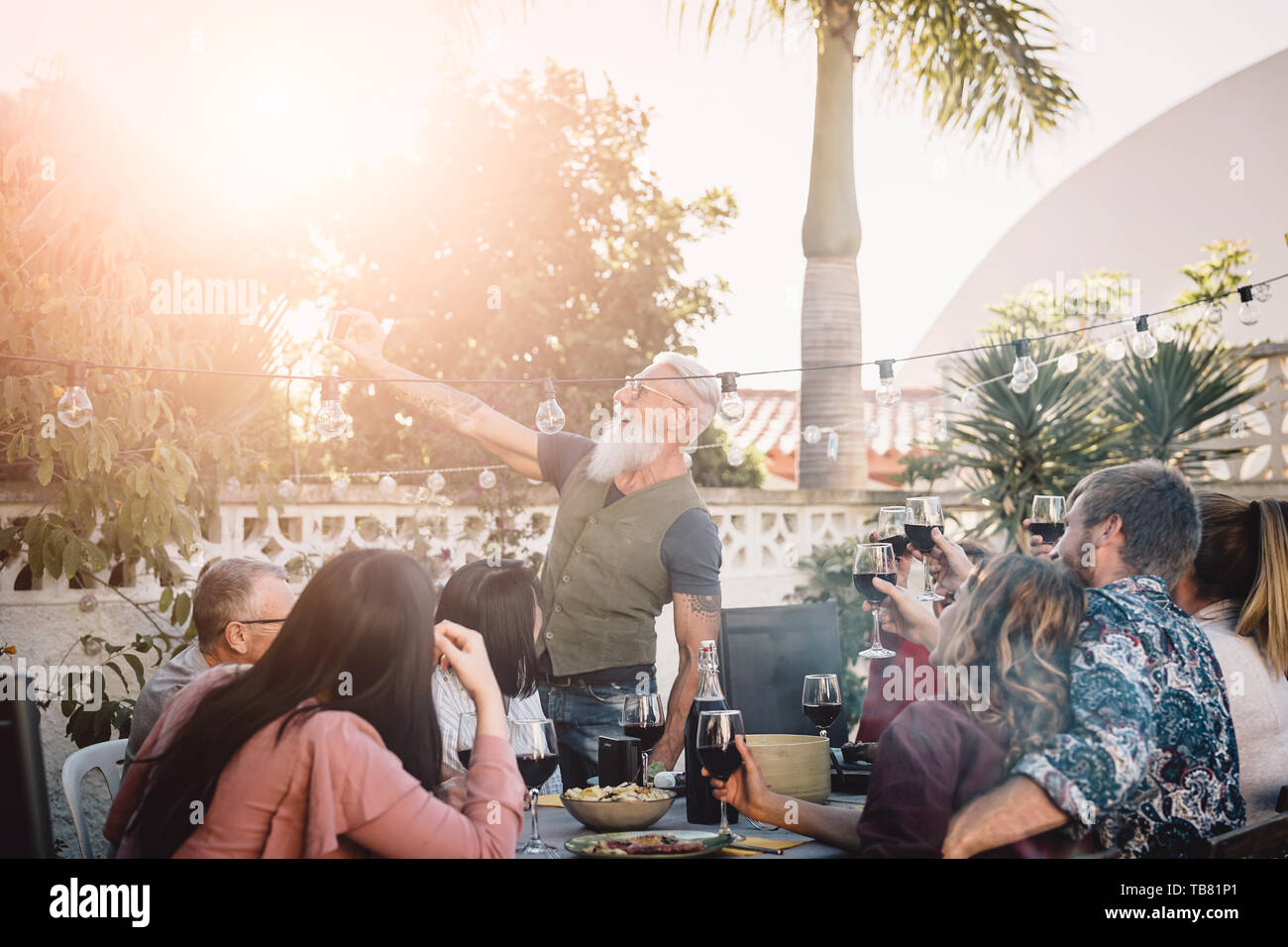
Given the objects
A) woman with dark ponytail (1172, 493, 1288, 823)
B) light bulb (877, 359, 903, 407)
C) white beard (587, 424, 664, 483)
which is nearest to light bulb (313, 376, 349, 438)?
white beard (587, 424, 664, 483)

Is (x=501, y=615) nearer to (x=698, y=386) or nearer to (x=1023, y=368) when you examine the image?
(x=698, y=386)

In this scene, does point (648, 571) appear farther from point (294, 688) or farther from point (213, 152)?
point (213, 152)

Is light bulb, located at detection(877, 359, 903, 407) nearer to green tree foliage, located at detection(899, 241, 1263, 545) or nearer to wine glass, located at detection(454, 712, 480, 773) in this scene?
wine glass, located at detection(454, 712, 480, 773)

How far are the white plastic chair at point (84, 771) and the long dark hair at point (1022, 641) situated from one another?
1.65 meters

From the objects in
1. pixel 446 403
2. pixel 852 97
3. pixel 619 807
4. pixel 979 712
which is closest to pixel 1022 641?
pixel 979 712

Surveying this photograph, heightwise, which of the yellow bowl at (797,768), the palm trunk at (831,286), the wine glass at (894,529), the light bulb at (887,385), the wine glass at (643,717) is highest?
the palm trunk at (831,286)

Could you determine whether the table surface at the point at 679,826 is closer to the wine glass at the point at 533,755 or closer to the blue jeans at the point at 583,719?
the wine glass at the point at 533,755

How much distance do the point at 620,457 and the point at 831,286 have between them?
4.55 m

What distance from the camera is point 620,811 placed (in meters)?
2.20

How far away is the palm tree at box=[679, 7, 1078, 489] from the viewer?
25.1 ft

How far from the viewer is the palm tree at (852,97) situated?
764cm

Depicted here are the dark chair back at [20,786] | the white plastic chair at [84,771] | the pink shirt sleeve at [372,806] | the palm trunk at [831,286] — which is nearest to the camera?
the pink shirt sleeve at [372,806]

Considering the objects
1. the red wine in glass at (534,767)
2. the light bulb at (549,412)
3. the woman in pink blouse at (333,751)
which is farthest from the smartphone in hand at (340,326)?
the red wine in glass at (534,767)
